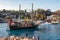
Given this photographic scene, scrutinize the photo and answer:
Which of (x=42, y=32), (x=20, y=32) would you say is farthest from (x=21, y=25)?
(x=42, y=32)

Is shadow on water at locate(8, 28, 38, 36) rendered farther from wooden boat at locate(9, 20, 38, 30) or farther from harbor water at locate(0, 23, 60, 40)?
wooden boat at locate(9, 20, 38, 30)

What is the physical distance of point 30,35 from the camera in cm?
643

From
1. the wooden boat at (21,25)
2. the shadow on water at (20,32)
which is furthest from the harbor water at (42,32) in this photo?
the wooden boat at (21,25)

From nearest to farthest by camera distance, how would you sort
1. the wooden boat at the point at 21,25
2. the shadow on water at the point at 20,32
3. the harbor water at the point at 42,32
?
1. the harbor water at the point at 42,32
2. the shadow on water at the point at 20,32
3. the wooden boat at the point at 21,25

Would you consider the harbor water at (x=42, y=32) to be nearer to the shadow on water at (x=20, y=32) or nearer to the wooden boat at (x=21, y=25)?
the shadow on water at (x=20, y=32)

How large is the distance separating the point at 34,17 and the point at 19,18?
389mm

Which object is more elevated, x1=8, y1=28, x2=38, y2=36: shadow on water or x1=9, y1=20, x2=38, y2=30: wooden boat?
x1=9, y1=20, x2=38, y2=30: wooden boat

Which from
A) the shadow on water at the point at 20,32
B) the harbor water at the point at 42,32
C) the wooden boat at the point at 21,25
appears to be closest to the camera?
the harbor water at the point at 42,32

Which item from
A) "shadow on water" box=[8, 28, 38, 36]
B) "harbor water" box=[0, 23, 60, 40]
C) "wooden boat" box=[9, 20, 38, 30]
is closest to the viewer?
"harbor water" box=[0, 23, 60, 40]

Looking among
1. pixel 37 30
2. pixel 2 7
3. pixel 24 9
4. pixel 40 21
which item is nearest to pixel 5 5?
pixel 2 7

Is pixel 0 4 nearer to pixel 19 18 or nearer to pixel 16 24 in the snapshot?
pixel 19 18

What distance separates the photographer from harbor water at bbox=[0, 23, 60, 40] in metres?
6.47

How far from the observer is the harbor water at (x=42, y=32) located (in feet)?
21.2

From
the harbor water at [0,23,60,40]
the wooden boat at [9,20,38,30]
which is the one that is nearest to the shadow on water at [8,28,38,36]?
the harbor water at [0,23,60,40]
